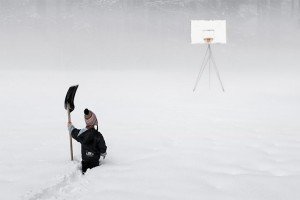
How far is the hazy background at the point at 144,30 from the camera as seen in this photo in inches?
1571

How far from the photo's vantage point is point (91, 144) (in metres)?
5.25

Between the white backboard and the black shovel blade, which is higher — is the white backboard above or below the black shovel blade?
above

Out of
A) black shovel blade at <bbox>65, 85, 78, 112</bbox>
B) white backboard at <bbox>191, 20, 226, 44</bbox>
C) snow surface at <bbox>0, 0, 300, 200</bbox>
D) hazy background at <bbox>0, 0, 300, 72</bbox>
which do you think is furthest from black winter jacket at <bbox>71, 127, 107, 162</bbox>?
hazy background at <bbox>0, 0, 300, 72</bbox>

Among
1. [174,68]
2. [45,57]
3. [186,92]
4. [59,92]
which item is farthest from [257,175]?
[45,57]

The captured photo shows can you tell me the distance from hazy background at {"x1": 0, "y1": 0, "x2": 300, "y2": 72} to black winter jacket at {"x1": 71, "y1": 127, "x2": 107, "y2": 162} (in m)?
33.5

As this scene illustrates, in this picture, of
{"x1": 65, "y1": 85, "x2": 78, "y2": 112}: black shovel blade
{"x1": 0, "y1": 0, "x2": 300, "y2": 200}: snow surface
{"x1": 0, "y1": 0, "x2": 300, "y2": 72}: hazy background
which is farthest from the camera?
{"x1": 0, "y1": 0, "x2": 300, "y2": 72}: hazy background

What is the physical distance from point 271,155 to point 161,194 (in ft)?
9.02

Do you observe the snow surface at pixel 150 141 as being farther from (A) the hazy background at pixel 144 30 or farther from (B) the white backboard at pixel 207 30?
(A) the hazy background at pixel 144 30

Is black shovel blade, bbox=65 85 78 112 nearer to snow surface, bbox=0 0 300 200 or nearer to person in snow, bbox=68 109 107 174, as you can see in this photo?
person in snow, bbox=68 109 107 174

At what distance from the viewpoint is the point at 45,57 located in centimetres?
3725

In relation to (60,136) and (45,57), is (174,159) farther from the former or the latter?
(45,57)

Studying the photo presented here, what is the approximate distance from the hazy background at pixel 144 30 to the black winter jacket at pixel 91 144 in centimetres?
3350

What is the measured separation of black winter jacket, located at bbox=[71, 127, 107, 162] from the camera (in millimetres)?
5215

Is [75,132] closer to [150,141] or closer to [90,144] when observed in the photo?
[90,144]
